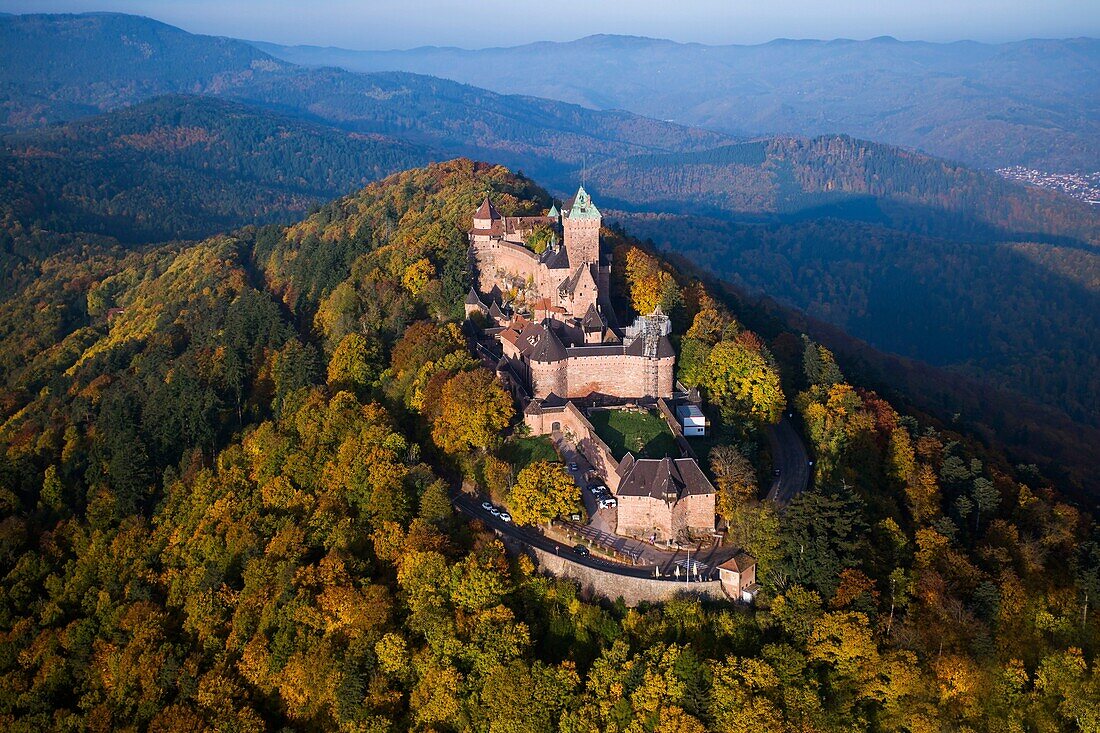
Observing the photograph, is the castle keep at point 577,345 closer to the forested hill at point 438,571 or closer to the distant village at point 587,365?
the distant village at point 587,365

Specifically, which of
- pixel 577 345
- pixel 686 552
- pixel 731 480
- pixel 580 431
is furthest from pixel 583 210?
pixel 686 552

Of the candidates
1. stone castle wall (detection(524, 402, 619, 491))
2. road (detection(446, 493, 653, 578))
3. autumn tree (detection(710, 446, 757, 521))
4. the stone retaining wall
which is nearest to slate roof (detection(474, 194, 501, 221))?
stone castle wall (detection(524, 402, 619, 491))

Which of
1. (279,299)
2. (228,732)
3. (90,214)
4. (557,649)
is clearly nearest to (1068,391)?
Answer: (279,299)

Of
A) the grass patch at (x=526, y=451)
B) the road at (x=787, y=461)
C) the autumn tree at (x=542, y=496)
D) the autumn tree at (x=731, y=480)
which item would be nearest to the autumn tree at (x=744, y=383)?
the road at (x=787, y=461)

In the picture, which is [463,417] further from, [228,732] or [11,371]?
[11,371]

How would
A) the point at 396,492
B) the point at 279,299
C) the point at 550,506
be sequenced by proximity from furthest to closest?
the point at 279,299 < the point at 396,492 < the point at 550,506

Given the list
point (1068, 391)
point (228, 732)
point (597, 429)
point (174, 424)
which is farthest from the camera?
point (1068, 391)
